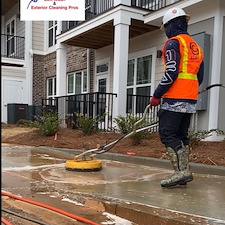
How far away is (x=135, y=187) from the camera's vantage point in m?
3.98

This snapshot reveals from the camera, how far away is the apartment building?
776 cm

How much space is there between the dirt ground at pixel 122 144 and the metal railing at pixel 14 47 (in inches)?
Answer: 392

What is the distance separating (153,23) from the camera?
9.53 m

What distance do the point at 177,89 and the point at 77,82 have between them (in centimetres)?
1181

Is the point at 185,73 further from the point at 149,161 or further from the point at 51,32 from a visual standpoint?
the point at 51,32

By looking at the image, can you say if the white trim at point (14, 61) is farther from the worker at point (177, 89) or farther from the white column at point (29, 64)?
the worker at point (177, 89)

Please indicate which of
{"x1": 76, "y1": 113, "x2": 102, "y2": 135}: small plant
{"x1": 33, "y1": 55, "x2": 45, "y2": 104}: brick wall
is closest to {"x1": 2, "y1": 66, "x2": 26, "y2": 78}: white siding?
{"x1": 33, "y1": 55, "x2": 45, "y2": 104}: brick wall

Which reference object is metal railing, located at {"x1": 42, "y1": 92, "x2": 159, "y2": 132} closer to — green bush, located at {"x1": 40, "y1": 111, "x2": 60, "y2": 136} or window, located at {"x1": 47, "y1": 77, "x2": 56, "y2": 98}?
green bush, located at {"x1": 40, "y1": 111, "x2": 60, "y2": 136}

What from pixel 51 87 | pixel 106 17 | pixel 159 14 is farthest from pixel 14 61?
pixel 159 14

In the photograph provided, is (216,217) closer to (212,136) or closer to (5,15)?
(212,136)

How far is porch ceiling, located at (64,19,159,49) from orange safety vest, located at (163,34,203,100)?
634 centimetres

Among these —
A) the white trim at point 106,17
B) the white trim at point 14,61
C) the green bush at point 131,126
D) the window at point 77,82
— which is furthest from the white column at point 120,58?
the white trim at point 14,61

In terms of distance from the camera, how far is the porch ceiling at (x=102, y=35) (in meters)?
10.2

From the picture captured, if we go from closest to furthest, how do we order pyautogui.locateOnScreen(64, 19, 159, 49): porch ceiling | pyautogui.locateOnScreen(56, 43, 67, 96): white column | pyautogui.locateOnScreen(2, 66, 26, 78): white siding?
pyautogui.locateOnScreen(64, 19, 159, 49): porch ceiling
pyautogui.locateOnScreen(56, 43, 67, 96): white column
pyautogui.locateOnScreen(2, 66, 26, 78): white siding
